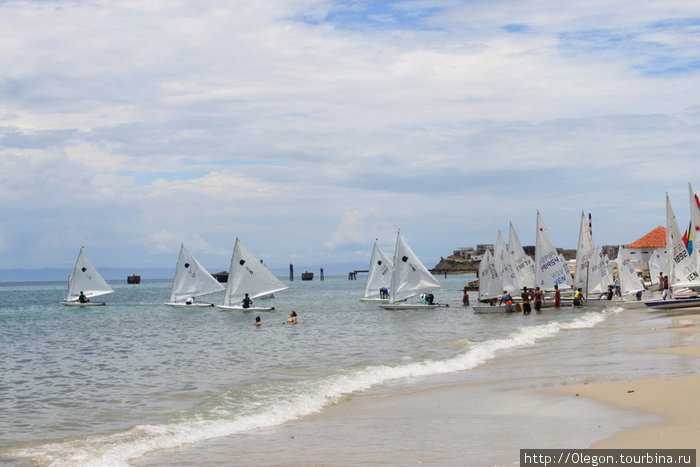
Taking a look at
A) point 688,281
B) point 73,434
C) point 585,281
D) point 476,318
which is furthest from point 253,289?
point 73,434

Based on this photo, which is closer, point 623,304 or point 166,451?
point 166,451

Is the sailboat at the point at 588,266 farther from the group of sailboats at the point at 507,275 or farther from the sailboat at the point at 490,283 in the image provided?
the sailboat at the point at 490,283

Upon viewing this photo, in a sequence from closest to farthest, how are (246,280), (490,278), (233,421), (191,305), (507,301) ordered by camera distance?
(233,421), (507,301), (490,278), (246,280), (191,305)

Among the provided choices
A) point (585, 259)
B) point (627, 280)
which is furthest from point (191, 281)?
point (627, 280)

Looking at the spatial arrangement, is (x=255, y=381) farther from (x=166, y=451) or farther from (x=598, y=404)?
(x=598, y=404)

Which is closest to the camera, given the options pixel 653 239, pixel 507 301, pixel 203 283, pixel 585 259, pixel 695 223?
pixel 695 223

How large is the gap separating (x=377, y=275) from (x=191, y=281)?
16160 millimetres

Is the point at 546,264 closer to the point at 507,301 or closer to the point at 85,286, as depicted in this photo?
the point at 507,301

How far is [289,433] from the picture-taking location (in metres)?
12.9

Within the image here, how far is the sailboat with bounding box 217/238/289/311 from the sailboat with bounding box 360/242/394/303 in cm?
1278

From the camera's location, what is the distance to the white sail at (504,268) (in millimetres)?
48656

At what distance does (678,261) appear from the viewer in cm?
3825

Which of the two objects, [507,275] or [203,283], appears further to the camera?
[203,283]

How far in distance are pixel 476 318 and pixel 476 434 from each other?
30622 mm
